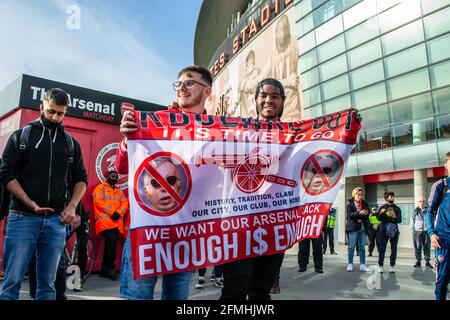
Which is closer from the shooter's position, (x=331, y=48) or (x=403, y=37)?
(x=403, y=37)

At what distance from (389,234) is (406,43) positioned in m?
13.5

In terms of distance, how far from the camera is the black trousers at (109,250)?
6.16 metres

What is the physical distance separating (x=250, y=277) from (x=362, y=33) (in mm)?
21225

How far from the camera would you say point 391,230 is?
8.60 metres

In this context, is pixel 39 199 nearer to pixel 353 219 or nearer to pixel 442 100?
pixel 353 219

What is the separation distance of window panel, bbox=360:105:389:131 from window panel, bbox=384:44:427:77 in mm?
1909

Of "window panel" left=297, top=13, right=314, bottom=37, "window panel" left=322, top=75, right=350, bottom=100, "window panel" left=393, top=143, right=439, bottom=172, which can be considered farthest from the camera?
"window panel" left=297, top=13, right=314, bottom=37

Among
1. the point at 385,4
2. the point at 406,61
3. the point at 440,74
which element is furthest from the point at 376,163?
the point at 385,4

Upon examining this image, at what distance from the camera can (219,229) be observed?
2666 mm

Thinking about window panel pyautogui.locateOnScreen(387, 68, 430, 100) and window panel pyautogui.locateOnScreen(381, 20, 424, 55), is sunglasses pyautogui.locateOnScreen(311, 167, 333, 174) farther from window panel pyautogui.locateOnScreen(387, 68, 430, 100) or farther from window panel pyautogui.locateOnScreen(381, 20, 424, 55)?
window panel pyautogui.locateOnScreen(381, 20, 424, 55)

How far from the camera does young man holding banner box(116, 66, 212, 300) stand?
224 cm

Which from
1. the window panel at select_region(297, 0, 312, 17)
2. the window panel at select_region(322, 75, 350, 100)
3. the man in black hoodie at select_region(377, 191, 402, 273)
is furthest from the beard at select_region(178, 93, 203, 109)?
the window panel at select_region(297, 0, 312, 17)

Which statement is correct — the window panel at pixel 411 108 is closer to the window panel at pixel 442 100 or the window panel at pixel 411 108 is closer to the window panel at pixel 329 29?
the window panel at pixel 442 100

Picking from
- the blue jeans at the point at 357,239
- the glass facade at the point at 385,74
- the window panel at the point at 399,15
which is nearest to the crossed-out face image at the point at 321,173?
the blue jeans at the point at 357,239
